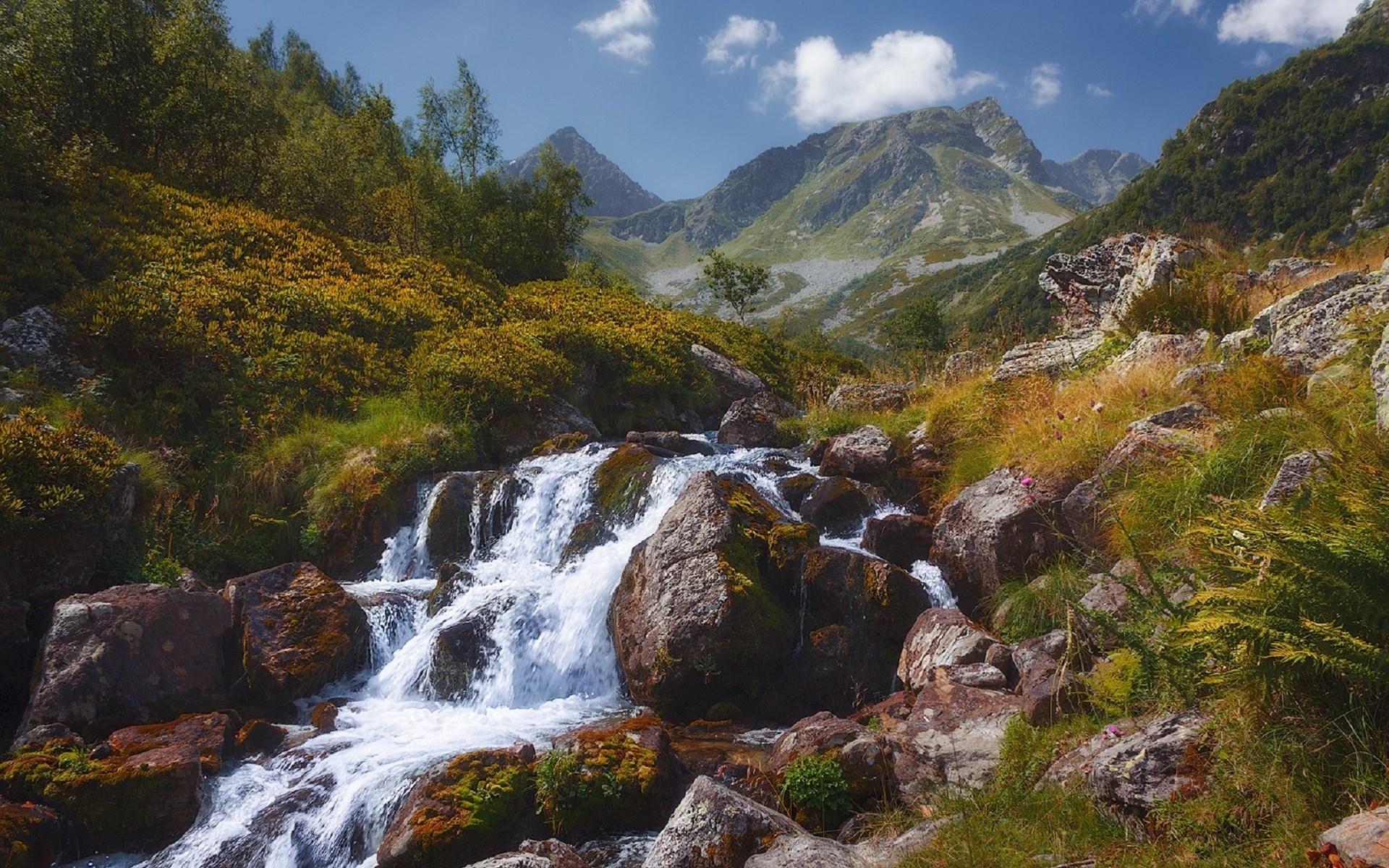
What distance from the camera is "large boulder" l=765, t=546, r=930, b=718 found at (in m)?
8.74

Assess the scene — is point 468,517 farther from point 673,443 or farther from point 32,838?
point 32,838

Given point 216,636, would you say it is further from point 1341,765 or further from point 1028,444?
point 1028,444

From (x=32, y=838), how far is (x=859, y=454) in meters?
12.1

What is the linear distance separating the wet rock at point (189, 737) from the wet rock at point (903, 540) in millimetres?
9103

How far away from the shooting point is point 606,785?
6434 millimetres

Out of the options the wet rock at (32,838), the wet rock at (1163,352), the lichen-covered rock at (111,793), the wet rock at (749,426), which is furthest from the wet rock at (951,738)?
the wet rock at (749,426)

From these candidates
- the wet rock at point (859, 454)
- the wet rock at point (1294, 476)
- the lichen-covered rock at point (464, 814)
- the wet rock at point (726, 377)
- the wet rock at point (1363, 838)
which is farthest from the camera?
the wet rock at point (726, 377)

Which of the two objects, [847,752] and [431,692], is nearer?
[847,752]

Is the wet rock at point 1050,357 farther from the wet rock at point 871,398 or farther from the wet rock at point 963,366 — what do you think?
the wet rock at point 871,398

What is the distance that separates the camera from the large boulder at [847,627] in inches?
344

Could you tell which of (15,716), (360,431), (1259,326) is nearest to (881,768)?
(1259,326)

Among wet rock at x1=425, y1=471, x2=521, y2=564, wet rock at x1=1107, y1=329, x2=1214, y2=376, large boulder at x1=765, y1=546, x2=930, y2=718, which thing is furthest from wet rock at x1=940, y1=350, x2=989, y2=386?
wet rock at x1=425, y1=471, x2=521, y2=564

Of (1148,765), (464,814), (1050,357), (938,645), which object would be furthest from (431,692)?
(1050,357)

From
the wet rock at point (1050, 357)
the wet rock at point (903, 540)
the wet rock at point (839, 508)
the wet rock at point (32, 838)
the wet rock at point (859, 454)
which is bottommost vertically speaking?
the wet rock at point (32, 838)
